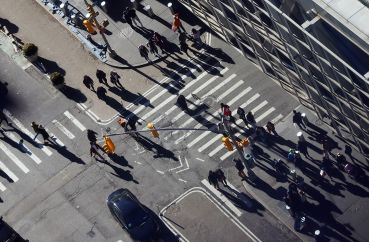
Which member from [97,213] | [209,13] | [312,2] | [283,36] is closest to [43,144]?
[97,213]

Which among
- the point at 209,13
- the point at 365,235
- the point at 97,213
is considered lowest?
the point at 365,235

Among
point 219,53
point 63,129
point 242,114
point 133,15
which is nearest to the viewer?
point 242,114

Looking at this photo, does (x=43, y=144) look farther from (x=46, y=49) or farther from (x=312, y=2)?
(x=312, y=2)

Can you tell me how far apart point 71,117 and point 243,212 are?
15581 millimetres

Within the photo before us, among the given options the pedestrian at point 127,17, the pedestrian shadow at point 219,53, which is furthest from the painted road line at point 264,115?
the pedestrian at point 127,17

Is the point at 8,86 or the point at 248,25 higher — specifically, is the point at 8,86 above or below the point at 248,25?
above

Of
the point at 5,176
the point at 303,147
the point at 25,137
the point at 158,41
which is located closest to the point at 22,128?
the point at 25,137

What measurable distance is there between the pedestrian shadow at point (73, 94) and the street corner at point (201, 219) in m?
11.8

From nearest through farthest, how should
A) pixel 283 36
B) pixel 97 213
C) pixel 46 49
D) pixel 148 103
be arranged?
pixel 283 36 < pixel 97 213 < pixel 148 103 < pixel 46 49

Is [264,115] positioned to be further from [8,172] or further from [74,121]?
[8,172]

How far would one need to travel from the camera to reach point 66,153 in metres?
67.3

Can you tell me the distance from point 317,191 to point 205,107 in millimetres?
10792

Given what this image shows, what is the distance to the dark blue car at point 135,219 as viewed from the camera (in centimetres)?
6156

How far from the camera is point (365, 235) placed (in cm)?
6028
